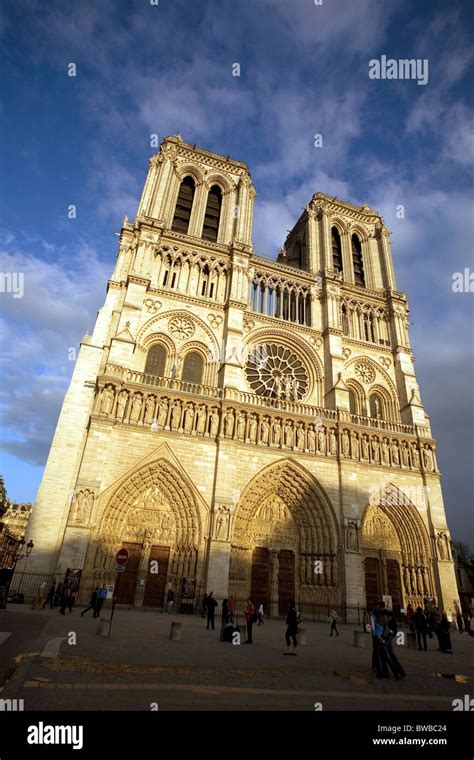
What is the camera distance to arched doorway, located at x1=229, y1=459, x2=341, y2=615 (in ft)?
63.2

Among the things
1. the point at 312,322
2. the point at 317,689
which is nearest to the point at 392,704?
the point at 317,689

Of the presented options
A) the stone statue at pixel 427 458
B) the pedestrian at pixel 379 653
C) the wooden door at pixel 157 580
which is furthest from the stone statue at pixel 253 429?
the pedestrian at pixel 379 653

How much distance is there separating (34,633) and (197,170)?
31.1 meters

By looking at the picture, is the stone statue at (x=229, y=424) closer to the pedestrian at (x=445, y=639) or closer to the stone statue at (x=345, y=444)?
the stone statue at (x=345, y=444)

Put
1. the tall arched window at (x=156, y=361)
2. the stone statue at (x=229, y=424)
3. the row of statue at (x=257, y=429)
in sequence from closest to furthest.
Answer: the row of statue at (x=257, y=429)
the stone statue at (x=229, y=424)
the tall arched window at (x=156, y=361)

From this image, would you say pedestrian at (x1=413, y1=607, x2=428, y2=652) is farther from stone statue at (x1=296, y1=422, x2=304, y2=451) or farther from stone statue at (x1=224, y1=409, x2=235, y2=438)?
stone statue at (x1=224, y1=409, x2=235, y2=438)

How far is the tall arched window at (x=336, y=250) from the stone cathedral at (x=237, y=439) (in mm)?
2517

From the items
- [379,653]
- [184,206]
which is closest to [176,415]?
[379,653]

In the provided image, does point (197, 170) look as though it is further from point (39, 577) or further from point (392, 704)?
point (392, 704)

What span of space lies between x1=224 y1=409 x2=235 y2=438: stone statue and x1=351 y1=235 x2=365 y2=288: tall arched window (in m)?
17.4

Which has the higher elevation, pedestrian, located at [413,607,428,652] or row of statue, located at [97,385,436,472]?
row of statue, located at [97,385,436,472]

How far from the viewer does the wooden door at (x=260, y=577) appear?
63.0 ft

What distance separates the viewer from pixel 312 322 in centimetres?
2755

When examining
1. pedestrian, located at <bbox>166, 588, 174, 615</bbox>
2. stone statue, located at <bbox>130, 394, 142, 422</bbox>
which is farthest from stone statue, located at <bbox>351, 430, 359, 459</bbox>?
stone statue, located at <bbox>130, 394, 142, 422</bbox>
